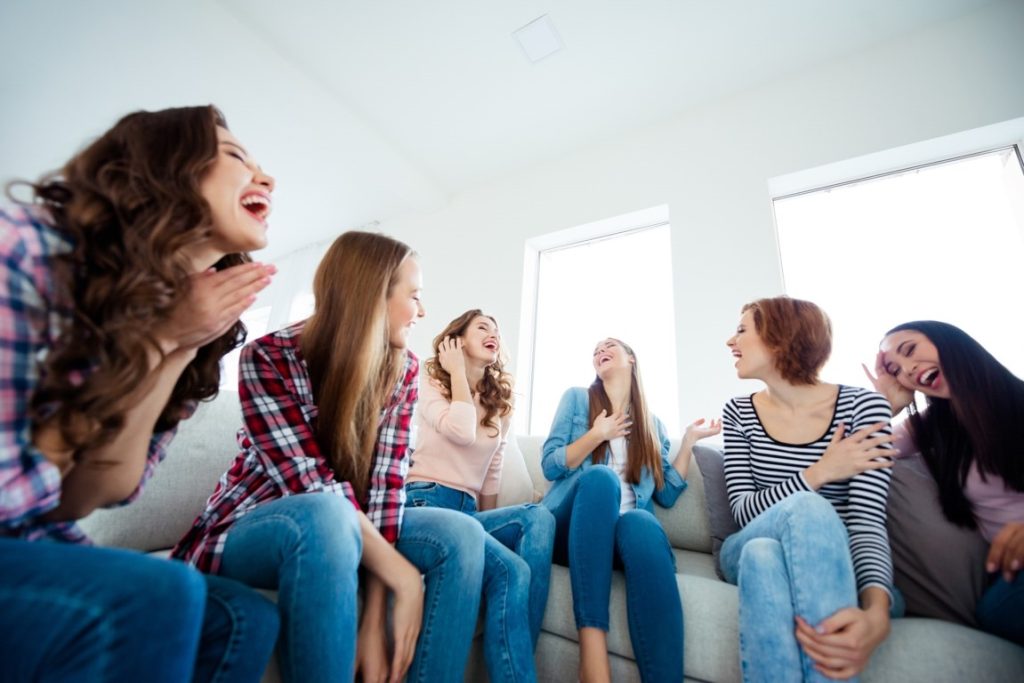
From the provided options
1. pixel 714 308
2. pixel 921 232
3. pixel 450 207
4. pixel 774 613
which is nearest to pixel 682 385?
pixel 714 308

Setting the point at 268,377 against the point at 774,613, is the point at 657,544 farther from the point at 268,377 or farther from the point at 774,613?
the point at 268,377

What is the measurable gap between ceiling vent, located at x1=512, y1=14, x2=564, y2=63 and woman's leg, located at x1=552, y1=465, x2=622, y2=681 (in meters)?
2.20

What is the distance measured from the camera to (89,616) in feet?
1.42

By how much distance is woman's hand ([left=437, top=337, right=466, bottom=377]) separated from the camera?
1.56 metres

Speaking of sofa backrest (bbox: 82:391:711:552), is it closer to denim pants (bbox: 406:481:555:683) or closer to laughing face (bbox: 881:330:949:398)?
denim pants (bbox: 406:481:555:683)

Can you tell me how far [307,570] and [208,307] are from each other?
0.43 meters

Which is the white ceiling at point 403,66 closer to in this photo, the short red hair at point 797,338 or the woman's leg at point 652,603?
the short red hair at point 797,338

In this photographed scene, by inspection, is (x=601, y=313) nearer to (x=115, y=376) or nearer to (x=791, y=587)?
(x=791, y=587)

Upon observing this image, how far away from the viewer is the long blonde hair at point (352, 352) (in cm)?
92

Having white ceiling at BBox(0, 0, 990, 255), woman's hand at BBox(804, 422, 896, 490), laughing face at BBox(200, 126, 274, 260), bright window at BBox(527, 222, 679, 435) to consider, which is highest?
white ceiling at BBox(0, 0, 990, 255)

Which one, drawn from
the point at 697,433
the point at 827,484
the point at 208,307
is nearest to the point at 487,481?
the point at 697,433

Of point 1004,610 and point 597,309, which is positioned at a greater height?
point 597,309

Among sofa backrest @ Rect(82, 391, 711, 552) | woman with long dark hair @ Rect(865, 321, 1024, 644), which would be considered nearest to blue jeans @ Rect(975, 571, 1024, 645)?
woman with long dark hair @ Rect(865, 321, 1024, 644)

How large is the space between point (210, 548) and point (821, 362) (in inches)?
62.8
